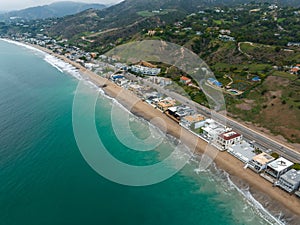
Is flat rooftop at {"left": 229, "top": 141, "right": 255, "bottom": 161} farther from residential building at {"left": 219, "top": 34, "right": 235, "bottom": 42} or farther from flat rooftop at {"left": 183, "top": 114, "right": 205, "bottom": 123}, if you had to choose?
residential building at {"left": 219, "top": 34, "right": 235, "bottom": 42}

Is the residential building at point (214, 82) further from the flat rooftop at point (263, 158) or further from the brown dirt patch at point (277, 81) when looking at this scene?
the flat rooftop at point (263, 158)

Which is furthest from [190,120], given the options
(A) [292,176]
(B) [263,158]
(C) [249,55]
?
(C) [249,55]

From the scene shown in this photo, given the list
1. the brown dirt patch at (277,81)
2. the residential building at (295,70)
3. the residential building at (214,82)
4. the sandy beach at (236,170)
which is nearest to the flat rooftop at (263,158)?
the sandy beach at (236,170)

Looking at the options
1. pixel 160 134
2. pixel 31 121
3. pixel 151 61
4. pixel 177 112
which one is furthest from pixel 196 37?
pixel 31 121

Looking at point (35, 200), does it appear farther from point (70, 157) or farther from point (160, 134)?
point (160, 134)

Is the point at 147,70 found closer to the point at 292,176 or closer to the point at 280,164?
the point at 280,164

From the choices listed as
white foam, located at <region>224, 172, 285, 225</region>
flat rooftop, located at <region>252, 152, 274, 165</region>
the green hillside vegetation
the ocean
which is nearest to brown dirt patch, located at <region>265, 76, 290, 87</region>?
the green hillside vegetation
